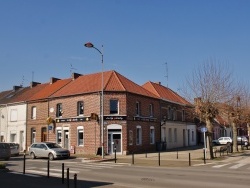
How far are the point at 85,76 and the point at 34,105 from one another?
23.5 ft

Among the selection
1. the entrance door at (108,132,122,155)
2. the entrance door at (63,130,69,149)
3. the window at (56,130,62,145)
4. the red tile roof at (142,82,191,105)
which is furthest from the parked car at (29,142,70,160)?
the red tile roof at (142,82,191,105)

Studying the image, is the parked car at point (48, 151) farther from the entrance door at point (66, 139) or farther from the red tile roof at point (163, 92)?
the red tile roof at point (163, 92)

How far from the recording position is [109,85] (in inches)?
1410

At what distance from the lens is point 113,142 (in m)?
34.2

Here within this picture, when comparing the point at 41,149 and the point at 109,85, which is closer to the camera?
the point at 41,149

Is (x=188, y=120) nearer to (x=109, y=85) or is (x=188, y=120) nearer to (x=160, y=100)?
(x=160, y=100)

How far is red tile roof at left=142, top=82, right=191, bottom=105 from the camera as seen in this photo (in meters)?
44.6

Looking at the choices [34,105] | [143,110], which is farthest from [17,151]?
[143,110]

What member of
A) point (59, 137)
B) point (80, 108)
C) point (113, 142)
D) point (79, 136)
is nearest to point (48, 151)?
point (79, 136)

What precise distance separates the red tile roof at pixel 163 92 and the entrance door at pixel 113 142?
10.8 meters

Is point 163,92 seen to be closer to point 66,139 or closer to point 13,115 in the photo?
point 66,139

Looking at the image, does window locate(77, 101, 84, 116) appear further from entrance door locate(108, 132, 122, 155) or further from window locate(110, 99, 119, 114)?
entrance door locate(108, 132, 122, 155)

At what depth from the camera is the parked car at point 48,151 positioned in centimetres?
2983

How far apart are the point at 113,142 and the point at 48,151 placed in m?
6.88
